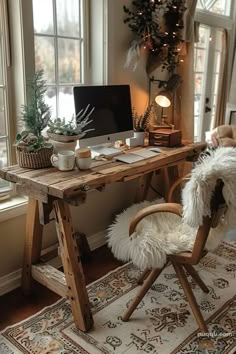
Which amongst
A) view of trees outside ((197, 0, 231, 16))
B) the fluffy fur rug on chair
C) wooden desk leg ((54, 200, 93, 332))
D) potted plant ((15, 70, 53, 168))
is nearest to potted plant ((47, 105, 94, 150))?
potted plant ((15, 70, 53, 168))

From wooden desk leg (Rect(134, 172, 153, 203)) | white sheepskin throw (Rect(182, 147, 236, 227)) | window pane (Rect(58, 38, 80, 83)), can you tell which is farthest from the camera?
wooden desk leg (Rect(134, 172, 153, 203))

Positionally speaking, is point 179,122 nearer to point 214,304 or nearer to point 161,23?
point 161,23

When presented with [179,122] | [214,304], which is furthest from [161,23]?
[214,304]

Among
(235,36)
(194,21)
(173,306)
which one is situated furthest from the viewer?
(235,36)

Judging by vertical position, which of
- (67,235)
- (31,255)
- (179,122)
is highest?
(179,122)

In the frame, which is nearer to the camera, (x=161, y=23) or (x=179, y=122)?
(x=161, y=23)

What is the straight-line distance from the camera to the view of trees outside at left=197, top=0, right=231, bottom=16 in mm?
3477

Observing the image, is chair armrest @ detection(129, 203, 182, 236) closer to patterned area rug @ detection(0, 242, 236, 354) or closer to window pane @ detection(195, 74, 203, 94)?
patterned area rug @ detection(0, 242, 236, 354)

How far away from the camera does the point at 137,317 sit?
1.96 meters

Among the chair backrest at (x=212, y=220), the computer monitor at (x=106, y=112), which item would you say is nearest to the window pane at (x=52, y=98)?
the computer monitor at (x=106, y=112)

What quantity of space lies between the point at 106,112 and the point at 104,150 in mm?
248

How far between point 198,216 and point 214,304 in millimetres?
787

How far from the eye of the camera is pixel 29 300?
2109 millimetres

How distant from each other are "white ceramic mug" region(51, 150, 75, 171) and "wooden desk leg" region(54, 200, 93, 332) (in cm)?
24
